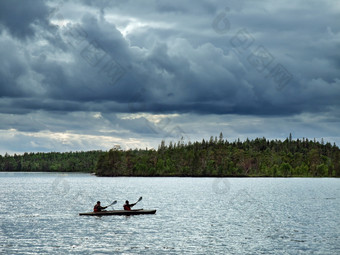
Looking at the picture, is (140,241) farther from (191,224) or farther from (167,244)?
(191,224)

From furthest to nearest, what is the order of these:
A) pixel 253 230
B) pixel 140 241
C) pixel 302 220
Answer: pixel 302 220, pixel 253 230, pixel 140 241

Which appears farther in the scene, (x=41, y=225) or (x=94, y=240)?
(x=41, y=225)

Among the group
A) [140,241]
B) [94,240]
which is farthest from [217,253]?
[94,240]

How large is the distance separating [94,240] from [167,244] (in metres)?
9.65

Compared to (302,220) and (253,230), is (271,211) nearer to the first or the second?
(302,220)

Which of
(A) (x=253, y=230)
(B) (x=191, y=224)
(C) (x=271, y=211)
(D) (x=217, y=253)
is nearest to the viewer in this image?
(D) (x=217, y=253)

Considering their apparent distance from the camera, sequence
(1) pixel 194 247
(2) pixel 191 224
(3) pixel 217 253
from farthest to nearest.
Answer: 1. (2) pixel 191 224
2. (1) pixel 194 247
3. (3) pixel 217 253

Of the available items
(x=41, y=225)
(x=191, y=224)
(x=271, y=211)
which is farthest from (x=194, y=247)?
(x=271, y=211)

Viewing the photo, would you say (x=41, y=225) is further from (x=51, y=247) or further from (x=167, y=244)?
(x=167, y=244)

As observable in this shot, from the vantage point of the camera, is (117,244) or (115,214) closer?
(117,244)

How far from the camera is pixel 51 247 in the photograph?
52344 millimetres

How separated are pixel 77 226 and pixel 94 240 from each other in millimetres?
12821

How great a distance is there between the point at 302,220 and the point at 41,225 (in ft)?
145

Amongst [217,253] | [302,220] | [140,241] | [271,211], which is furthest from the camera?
[271,211]
